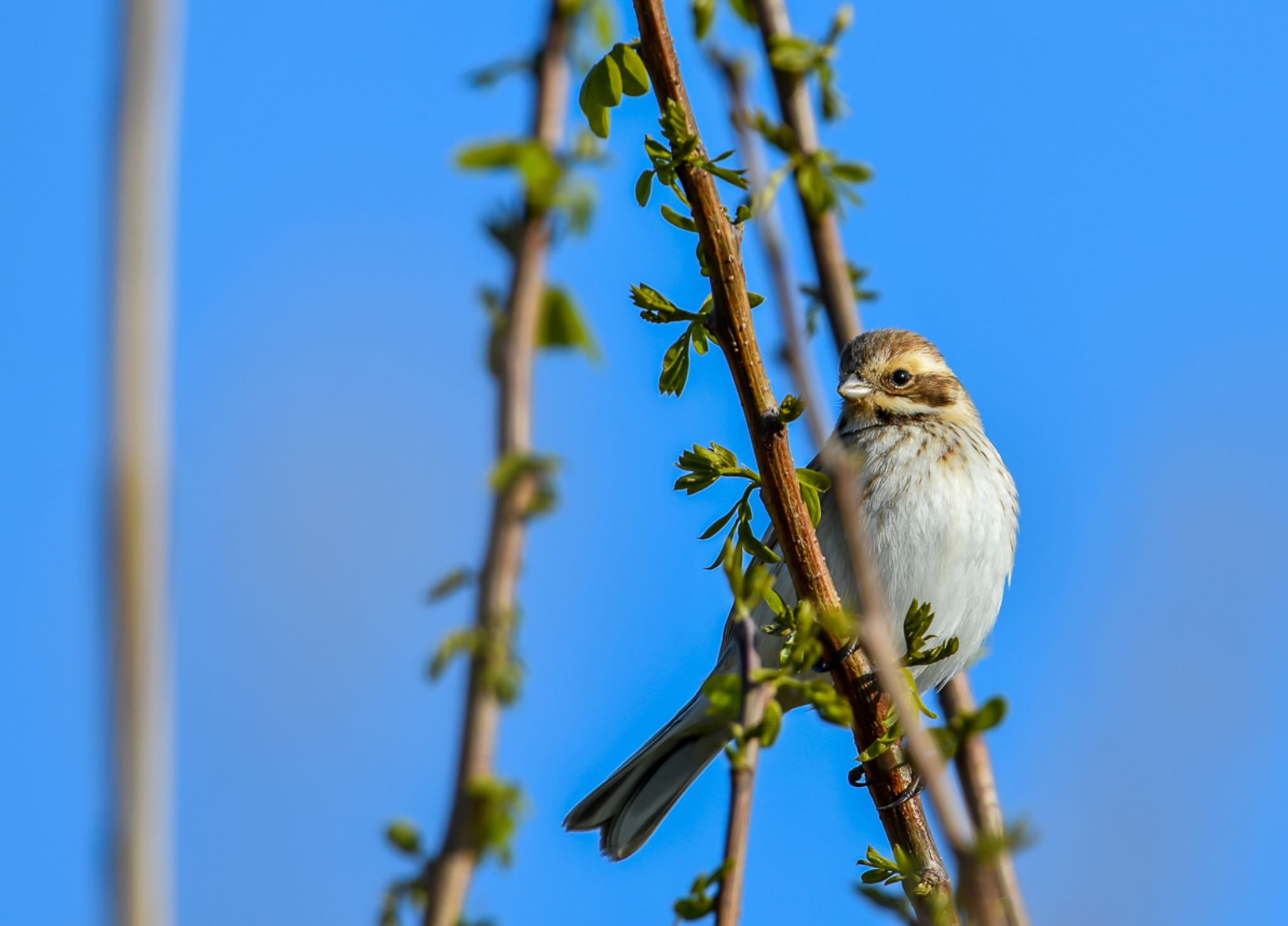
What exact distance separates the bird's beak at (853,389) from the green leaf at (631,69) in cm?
437

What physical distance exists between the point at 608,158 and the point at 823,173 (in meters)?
0.93

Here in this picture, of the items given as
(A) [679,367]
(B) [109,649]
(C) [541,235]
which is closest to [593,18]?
(C) [541,235]

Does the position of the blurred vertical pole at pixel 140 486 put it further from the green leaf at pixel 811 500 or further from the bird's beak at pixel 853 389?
the bird's beak at pixel 853 389

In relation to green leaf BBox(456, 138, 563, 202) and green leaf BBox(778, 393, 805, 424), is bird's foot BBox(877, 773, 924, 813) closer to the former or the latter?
green leaf BBox(778, 393, 805, 424)

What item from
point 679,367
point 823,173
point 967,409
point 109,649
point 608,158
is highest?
point 967,409

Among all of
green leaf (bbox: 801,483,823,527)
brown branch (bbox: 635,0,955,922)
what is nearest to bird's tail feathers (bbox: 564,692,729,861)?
brown branch (bbox: 635,0,955,922)

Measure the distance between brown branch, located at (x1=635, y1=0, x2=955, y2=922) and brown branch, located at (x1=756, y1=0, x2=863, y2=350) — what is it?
0.25m

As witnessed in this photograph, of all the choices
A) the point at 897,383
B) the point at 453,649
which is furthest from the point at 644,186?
the point at 897,383

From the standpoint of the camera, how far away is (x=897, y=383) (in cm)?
745

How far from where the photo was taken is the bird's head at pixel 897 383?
23.9 ft

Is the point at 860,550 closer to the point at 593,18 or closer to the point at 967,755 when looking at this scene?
the point at 593,18

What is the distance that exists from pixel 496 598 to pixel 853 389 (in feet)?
20.1

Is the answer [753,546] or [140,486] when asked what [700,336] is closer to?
[753,546]

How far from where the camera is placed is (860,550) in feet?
5.64
